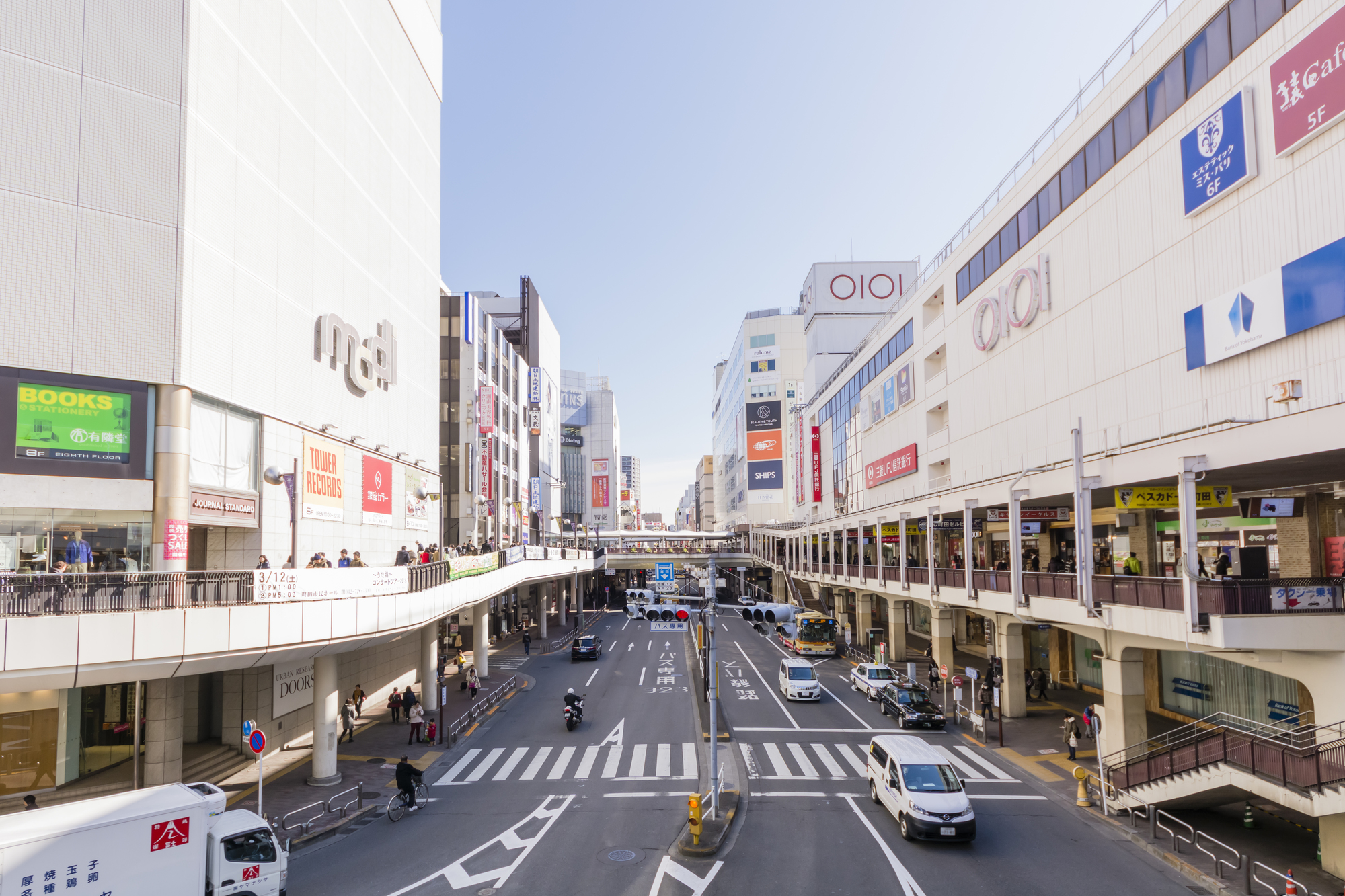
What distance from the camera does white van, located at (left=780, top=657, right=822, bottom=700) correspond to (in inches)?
1471

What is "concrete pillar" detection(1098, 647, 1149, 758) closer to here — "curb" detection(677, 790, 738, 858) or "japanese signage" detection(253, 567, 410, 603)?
"curb" detection(677, 790, 738, 858)

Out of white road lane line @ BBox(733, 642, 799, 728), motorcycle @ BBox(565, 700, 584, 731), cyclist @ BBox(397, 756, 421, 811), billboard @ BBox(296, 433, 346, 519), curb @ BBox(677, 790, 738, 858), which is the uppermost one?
billboard @ BBox(296, 433, 346, 519)

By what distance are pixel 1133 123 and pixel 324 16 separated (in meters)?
30.2

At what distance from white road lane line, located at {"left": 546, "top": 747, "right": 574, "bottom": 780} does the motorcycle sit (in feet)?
7.81

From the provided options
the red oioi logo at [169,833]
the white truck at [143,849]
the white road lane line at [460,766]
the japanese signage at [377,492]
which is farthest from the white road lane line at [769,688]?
the red oioi logo at [169,833]

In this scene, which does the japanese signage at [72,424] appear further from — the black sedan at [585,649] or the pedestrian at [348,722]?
the black sedan at [585,649]

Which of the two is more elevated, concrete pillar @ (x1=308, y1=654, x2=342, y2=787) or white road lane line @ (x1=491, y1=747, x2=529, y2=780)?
concrete pillar @ (x1=308, y1=654, x2=342, y2=787)

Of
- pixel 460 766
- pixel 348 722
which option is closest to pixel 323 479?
pixel 348 722

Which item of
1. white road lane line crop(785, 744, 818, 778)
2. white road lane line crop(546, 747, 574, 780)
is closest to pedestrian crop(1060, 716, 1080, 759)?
white road lane line crop(785, 744, 818, 778)

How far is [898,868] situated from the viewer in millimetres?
17297

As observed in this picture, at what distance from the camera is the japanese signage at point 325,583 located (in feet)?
63.4

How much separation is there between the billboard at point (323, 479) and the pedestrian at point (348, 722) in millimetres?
7657

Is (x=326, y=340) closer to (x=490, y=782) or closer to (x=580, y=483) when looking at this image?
(x=490, y=782)

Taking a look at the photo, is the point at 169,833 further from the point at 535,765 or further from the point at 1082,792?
the point at 1082,792
